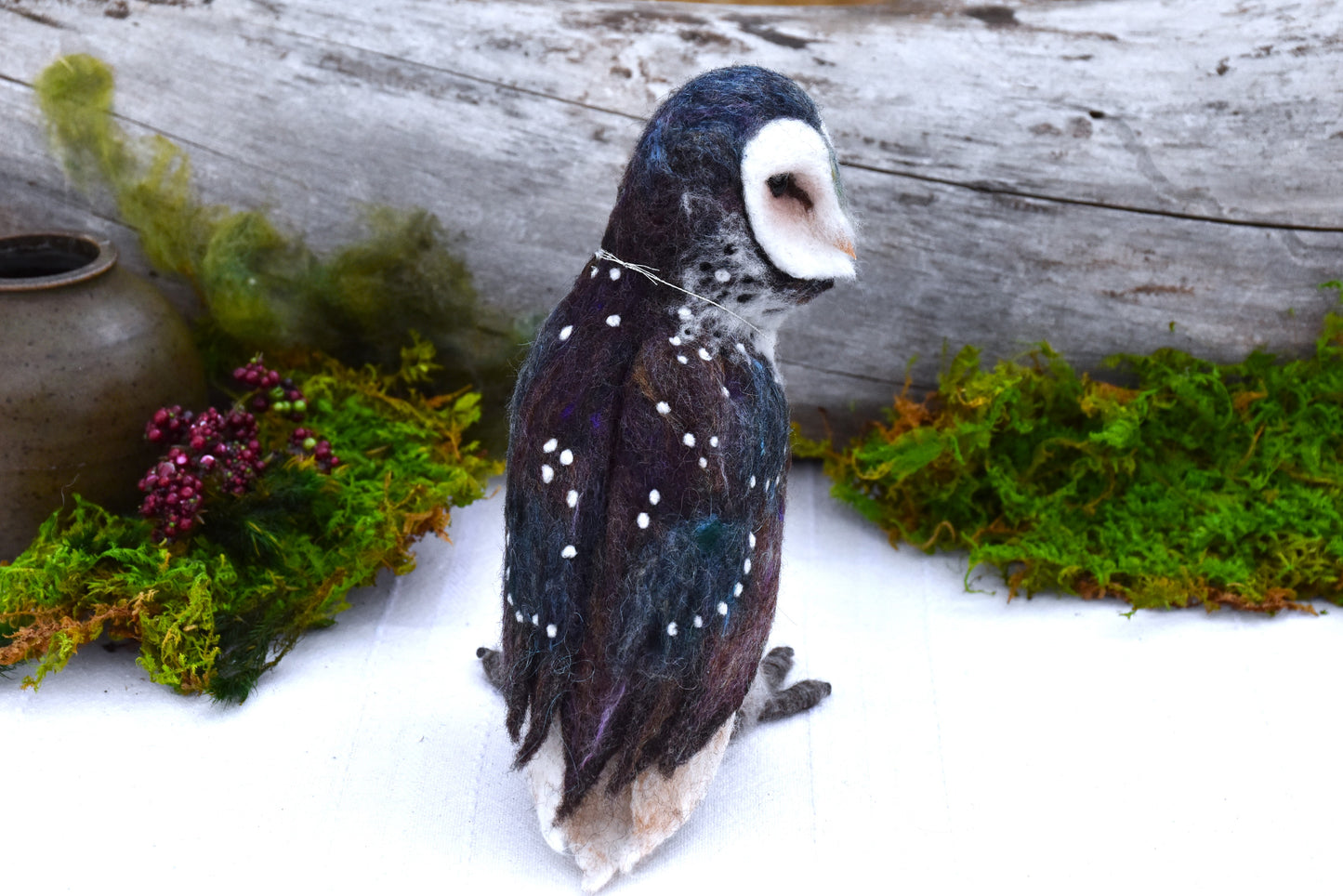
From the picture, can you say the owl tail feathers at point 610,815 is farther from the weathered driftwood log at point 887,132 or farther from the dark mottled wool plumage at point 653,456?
the weathered driftwood log at point 887,132

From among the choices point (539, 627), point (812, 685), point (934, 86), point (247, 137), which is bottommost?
point (812, 685)

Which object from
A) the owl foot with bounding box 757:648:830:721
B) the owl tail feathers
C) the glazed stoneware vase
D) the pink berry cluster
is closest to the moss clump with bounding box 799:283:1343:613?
the owl foot with bounding box 757:648:830:721

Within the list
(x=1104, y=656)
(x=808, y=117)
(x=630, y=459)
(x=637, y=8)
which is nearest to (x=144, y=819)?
(x=630, y=459)

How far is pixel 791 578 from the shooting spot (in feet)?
5.40

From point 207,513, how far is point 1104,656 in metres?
1.15

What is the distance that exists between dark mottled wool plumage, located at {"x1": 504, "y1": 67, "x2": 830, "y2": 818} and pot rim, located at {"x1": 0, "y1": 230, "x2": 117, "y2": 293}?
0.75m

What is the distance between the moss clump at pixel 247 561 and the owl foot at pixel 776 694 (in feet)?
1.61

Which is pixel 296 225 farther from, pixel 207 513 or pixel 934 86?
pixel 934 86

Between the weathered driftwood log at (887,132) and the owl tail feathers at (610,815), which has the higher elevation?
the weathered driftwood log at (887,132)

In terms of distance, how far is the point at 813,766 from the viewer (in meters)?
1.29

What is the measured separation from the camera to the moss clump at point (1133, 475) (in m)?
1.54

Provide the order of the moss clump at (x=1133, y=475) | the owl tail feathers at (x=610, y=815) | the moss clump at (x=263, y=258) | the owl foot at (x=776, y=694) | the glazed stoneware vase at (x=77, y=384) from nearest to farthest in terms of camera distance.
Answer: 1. the owl tail feathers at (x=610, y=815)
2. the owl foot at (x=776, y=694)
3. the glazed stoneware vase at (x=77, y=384)
4. the moss clump at (x=1133, y=475)
5. the moss clump at (x=263, y=258)

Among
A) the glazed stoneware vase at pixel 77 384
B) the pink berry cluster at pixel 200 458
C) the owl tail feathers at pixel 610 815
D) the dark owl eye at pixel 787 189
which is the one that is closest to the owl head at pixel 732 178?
the dark owl eye at pixel 787 189

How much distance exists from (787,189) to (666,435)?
0.25m
